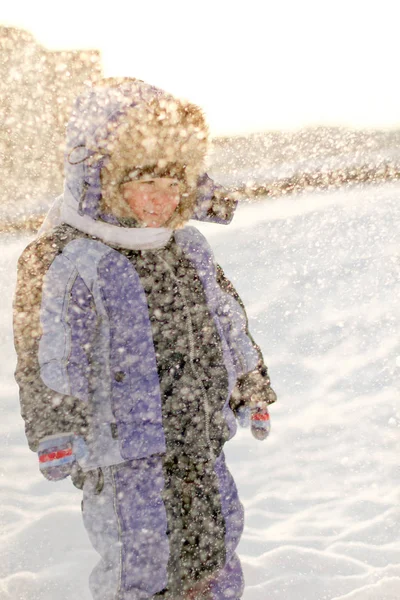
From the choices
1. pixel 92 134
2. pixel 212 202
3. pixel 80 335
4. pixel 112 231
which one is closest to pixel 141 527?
pixel 80 335

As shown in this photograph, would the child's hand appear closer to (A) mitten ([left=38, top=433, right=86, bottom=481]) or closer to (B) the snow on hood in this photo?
(A) mitten ([left=38, top=433, right=86, bottom=481])

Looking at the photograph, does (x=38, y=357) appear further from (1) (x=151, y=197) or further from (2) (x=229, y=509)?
(2) (x=229, y=509)

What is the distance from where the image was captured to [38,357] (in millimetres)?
1763

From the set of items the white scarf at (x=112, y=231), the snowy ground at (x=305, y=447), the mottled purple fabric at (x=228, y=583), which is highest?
the white scarf at (x=112, y=231)

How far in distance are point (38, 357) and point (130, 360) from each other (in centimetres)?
24

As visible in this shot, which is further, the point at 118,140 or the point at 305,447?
the point at 305,447

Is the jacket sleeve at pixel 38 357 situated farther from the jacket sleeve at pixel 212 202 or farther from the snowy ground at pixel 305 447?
the snowy ground at pixel 305 447

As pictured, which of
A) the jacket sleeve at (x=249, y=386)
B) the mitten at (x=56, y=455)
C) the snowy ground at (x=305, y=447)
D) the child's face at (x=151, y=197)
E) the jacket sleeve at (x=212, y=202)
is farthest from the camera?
the snowy ground at (x=305, y=447)

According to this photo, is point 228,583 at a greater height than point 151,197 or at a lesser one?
lesser

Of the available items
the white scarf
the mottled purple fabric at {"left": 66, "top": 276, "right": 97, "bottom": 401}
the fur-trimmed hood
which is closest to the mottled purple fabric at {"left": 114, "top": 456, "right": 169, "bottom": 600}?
the mottled purple fabric at {"left": 66, "top": 276, "right": 97, "bottom": 401}

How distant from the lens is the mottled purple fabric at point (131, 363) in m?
1.79

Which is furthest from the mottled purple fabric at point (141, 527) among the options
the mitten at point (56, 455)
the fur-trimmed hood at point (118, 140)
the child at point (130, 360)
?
the fur-trimmed hood at point (118, 140)

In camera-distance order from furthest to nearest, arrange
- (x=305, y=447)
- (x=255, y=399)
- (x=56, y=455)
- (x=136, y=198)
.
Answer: (x=305, y=447) → (x=255, y=399) → (x=136, y=198) → (x=56, y=455)

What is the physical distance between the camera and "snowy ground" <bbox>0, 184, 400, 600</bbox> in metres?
Answer: 2.55
